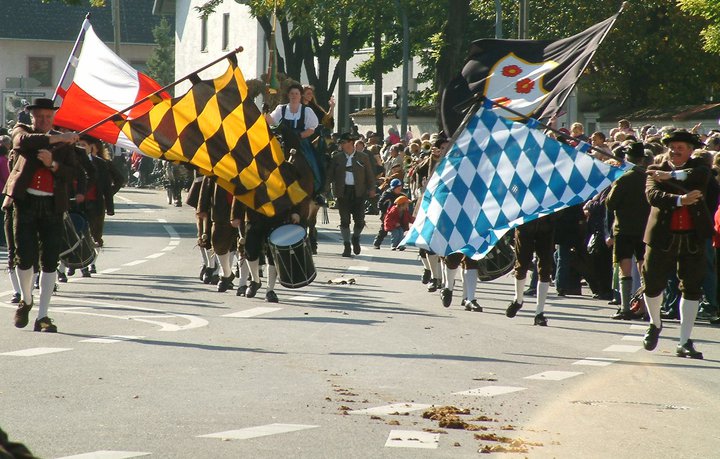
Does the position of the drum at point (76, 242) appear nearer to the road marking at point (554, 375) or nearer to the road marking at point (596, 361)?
the road marking at point (596, 361)

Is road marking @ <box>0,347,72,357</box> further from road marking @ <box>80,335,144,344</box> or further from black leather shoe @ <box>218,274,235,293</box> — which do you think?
black leather shoe @ <box>218,274,235,293</box>

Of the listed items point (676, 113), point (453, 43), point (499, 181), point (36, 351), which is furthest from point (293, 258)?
point (676, 113)

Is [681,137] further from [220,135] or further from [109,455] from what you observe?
[109,455]

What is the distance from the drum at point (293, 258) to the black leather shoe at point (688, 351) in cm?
464

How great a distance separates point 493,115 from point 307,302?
371 cm

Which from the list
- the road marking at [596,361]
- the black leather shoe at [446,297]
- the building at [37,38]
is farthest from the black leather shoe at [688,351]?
the building at [37,38]

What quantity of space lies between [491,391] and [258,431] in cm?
222

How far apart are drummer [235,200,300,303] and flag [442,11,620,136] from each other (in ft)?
7.25

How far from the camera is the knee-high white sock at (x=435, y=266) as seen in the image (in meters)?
17.7

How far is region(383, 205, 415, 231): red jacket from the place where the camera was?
2556 centimetres

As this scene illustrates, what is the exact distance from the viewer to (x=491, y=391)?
9.34 metres

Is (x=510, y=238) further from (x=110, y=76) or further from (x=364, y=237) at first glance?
(x=364, y=237)

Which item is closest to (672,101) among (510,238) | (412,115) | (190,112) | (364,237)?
(412,115)

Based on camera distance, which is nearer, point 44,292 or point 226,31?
point 44,292
